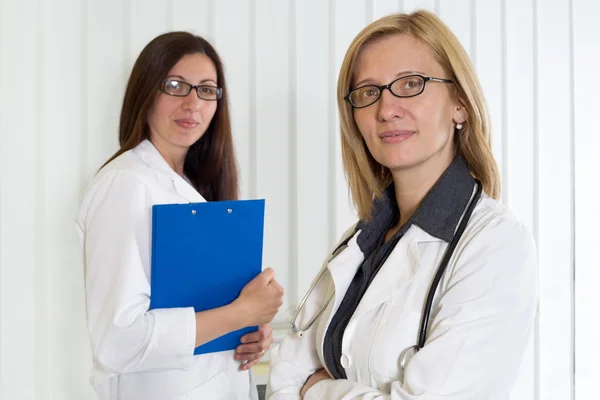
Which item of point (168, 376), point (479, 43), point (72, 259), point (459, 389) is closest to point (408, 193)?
point (459, 389)

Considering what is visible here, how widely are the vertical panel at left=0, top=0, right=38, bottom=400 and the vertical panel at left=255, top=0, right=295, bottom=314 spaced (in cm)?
72

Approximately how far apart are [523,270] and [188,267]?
755 millimetres

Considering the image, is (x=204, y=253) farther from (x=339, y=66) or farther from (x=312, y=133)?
(x=339, y=66)

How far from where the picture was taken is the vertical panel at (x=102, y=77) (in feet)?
6.73

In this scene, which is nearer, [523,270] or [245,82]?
[523,270]

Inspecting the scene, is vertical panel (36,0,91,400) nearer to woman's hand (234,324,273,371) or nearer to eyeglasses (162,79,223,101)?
eyeglasses (162,79,223,101)

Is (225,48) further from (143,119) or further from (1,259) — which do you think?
(1,259)

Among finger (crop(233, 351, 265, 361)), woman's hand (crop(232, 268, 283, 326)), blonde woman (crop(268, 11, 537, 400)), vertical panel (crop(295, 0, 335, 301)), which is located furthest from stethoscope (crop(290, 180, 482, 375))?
vertical panel (crop(295, 0, 335, 301))

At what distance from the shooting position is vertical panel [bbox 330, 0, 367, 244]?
2303 millimetres

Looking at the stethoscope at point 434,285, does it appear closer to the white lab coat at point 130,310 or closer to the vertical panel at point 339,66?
the white lab coat at point 130,310

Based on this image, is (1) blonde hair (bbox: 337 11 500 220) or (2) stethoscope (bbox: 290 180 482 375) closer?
(2) stethoscope (bbox: 290 180 482 375)

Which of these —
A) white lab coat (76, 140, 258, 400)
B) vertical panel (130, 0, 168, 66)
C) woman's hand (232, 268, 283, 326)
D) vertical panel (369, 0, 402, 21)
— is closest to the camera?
white lab coat (76, 140, 258, 400)

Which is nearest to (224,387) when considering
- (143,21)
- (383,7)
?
(143,21)

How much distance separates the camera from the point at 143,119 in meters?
1.68
